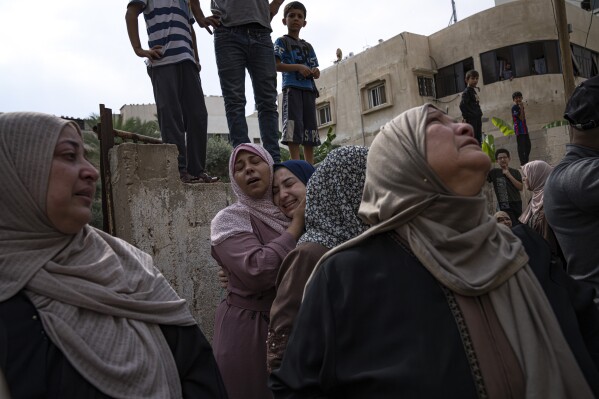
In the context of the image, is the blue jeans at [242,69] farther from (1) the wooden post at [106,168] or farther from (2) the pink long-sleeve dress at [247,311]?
(2) the pink long-sleeve dress at [247,311]

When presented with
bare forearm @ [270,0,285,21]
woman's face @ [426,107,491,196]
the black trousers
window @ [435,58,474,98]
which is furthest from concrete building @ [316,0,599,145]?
woman's face @ [426,107,491,196]

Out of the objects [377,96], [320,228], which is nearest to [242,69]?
[320,228]

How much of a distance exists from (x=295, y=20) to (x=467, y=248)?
413 centimetres

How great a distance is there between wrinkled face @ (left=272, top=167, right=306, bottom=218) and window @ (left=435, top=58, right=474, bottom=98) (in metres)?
18.7

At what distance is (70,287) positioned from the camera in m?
1.60

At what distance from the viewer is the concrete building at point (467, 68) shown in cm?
1866

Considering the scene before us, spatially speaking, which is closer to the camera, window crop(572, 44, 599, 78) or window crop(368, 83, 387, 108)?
window crop(572, 44, 599, 78)

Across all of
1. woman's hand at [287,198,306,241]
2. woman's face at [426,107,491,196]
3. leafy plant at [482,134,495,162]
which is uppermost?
leafy plant at [482,134,495,162]

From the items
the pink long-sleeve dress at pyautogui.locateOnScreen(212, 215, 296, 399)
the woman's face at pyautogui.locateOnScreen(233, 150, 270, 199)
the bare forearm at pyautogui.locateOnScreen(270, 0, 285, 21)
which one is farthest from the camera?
the bare forearm at pyautogui.locateOnScreen(270, 0, 285, 21)

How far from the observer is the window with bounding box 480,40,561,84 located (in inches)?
736

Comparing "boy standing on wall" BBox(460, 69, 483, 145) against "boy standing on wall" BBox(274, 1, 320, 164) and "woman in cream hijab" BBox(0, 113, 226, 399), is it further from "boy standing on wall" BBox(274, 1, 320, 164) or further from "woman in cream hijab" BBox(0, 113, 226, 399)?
"woman in cream hijab" BBox(0, 113, 226, 399)

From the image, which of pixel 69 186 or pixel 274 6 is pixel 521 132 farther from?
pixel 69 186

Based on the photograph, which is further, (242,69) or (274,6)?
(274,6)

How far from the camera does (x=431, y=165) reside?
5.48 feet
